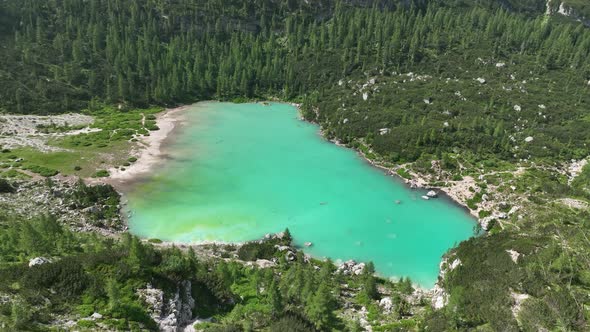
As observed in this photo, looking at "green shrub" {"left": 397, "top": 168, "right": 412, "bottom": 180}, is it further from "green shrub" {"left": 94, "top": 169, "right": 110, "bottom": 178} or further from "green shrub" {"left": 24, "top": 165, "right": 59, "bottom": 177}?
"green shrub" {"left": 24, "top": 165, "right": 59, "bottom": 177}

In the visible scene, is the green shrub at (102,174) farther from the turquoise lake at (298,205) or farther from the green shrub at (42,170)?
the turquoise lake at (298,205)

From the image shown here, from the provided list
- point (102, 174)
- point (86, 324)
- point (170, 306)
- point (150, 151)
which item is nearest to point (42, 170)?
point (102, 174)

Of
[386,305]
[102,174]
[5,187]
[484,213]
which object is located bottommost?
[102,174]

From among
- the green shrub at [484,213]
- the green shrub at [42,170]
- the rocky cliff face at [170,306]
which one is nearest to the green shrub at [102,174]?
the green shrub at [42,170]

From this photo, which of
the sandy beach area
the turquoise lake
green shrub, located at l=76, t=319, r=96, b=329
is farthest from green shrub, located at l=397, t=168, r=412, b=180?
green shrub, located at l=76, t=319, r=96, b=329

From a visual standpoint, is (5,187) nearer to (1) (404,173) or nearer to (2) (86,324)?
(2) (86,324)

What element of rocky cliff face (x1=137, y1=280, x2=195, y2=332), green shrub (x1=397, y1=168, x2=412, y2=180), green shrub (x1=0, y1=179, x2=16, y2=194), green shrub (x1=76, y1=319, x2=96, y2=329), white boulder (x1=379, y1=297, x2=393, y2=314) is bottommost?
green shrub (x1=0, y1=179, x2=16, y2=194)

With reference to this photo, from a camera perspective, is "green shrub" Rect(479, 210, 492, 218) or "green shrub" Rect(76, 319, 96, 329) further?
"green shrub" Rect(479, 210, 492, 218)
